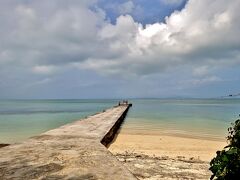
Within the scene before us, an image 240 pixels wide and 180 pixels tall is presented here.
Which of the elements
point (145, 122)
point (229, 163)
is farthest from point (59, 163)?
point (145, 122)

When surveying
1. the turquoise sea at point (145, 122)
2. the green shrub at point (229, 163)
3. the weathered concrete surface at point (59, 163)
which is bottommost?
the turquoise sea at point (145, 122)

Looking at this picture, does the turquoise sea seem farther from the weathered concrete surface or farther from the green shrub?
the green shrub

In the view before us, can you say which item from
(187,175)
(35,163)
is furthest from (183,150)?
(35,163)

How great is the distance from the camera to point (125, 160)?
744 centimetres

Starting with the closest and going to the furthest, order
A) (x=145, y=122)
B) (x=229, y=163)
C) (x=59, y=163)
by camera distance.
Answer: (x=229, y=163), (x=59, y=163), (x=145, y=122)

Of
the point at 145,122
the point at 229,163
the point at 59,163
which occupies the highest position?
the point at 229,163

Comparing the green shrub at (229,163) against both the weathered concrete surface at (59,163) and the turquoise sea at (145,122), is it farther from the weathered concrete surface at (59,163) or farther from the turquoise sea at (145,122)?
the turquoise sea at (145,122)

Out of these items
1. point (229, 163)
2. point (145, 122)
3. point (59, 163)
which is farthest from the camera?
point (145, 122)

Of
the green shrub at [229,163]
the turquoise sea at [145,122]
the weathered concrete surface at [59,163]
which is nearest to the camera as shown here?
the green shrub at [229,163]

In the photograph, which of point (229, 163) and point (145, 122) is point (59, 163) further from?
point (145, 122)

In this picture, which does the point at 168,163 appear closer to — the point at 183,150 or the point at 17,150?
the point at 17,150

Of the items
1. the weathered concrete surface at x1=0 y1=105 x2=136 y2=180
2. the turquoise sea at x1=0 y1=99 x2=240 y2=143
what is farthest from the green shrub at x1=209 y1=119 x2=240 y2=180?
the turquoise sea at x1=0 y1=99 x2=240 y2=143

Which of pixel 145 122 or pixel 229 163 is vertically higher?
pixel 229 163

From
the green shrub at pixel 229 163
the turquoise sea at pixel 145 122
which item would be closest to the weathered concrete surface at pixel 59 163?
the green shrub at pixel 229 163
